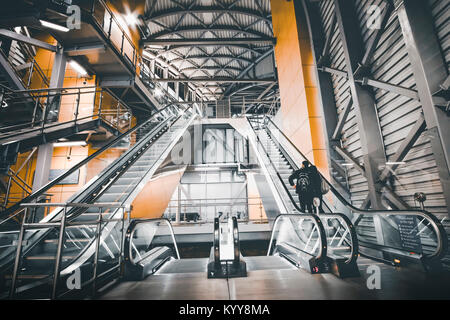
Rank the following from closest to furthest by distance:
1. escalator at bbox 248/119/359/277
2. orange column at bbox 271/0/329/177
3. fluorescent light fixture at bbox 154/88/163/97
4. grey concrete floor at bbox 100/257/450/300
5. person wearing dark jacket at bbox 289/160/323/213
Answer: grey concrete floor at bbox 100/257/450/300 < escalator at bbox 248/119/359/277 < person wearing dark jacket at bbox 289/160/323/213 < orange column at bbox 271/0/329/177 < fluorescent light fixture at bbox 154/88/163/97

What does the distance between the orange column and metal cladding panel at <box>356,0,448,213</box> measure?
2.22 metres

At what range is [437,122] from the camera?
384 centimetres

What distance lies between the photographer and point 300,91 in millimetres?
8750

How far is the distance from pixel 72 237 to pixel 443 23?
8.92 m

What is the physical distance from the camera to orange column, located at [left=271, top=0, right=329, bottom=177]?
796 cm

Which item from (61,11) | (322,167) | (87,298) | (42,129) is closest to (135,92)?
(61,11)

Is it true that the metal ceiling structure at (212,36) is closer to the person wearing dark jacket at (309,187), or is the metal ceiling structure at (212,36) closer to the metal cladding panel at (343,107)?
the metal cladding panel at (343,107)

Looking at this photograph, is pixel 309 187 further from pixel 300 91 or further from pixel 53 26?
pixel 53 26

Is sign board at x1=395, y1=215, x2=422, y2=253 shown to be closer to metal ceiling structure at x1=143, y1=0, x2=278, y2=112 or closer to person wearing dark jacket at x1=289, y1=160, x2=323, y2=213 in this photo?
person wearing dark jacket at x1=289, y1=160, x2=323, y2=213

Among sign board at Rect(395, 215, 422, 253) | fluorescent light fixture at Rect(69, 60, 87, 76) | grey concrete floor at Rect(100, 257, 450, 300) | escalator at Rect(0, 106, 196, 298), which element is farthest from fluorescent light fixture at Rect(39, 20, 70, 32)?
sign board at Rect(395, 215, 422, 253)

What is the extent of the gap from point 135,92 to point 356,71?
→ 33.4 feet

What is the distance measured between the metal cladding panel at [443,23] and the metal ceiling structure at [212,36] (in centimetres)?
978

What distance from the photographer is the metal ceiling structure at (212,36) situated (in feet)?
45.2
